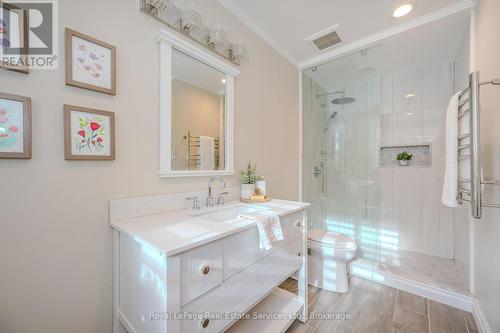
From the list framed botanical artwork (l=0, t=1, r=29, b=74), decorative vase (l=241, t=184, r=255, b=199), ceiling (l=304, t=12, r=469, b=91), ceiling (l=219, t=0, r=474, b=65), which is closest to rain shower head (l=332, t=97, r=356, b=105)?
ceiling (l=304, t=12, r=469, b=91)

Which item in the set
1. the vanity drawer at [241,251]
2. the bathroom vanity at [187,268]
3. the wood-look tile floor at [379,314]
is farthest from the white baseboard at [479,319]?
the vanity drawer at [241,251]

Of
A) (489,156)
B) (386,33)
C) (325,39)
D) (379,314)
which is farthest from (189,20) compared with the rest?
(379,314)

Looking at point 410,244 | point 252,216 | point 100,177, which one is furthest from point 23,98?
point 410,244

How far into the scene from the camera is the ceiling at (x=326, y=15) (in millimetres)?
1634

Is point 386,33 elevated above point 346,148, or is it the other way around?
point 386,33

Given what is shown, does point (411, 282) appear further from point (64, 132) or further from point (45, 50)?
point (45, 50)

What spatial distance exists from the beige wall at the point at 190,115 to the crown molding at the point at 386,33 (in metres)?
1.57

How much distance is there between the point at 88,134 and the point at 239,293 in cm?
107

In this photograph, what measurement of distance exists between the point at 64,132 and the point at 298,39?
2.15 meters

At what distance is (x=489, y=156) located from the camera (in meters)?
1.25

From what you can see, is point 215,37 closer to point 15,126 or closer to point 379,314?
point 15,126

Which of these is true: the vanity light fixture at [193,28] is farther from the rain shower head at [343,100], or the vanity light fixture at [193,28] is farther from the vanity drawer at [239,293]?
the vanity drawer at [239,293]

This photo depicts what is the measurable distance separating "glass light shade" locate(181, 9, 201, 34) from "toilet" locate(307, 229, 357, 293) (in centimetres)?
206

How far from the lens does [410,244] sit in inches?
104
